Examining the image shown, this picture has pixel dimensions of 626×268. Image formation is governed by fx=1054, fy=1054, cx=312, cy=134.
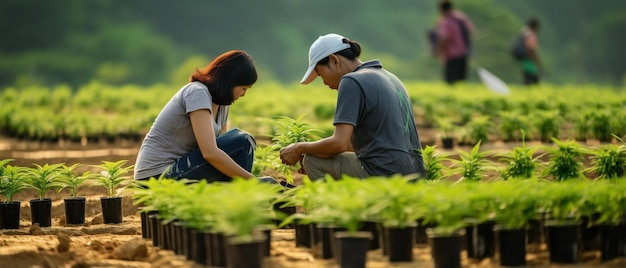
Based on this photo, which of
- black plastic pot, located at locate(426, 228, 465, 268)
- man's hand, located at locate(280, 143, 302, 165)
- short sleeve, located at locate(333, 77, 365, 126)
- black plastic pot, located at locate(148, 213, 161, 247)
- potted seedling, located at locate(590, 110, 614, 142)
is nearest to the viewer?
black plastic pot, located at locate(426, 228, 465, 268)

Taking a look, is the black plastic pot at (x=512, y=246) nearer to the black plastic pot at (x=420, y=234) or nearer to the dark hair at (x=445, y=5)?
the black plastic pot at (x=420, y=234)

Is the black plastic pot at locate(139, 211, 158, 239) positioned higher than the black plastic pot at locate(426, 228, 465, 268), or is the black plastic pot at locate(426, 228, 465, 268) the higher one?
the black plastic pot at locate(139, 211, 158, 239)

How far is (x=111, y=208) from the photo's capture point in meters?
7.76

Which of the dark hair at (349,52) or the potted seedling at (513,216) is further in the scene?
the dark hair at (349,52)

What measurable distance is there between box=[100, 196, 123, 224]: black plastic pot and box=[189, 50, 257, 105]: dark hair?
112 cm

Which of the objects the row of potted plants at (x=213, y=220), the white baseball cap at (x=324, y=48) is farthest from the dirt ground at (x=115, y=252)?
the white baseball cap at (x=324, y=48)

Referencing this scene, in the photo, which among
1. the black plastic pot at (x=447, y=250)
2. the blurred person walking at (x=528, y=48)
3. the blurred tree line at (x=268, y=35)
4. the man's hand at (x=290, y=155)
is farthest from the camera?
the blurred tree line at (x=268, y=35)

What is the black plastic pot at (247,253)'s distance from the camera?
529 cm

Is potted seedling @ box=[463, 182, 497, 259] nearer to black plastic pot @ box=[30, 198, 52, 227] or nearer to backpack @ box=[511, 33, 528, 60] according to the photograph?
black plastic pot @ box=[30, 198, 52, 227]

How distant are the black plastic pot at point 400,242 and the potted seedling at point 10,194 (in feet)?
10.3

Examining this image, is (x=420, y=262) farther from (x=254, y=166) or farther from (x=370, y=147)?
(x=254, y=166)

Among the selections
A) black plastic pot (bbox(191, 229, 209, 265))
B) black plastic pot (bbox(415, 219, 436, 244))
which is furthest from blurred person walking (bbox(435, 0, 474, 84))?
black plastic pot (bbox(191, 229, 209, 265))

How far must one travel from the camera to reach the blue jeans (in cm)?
743

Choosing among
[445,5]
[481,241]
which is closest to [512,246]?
[481,241]
